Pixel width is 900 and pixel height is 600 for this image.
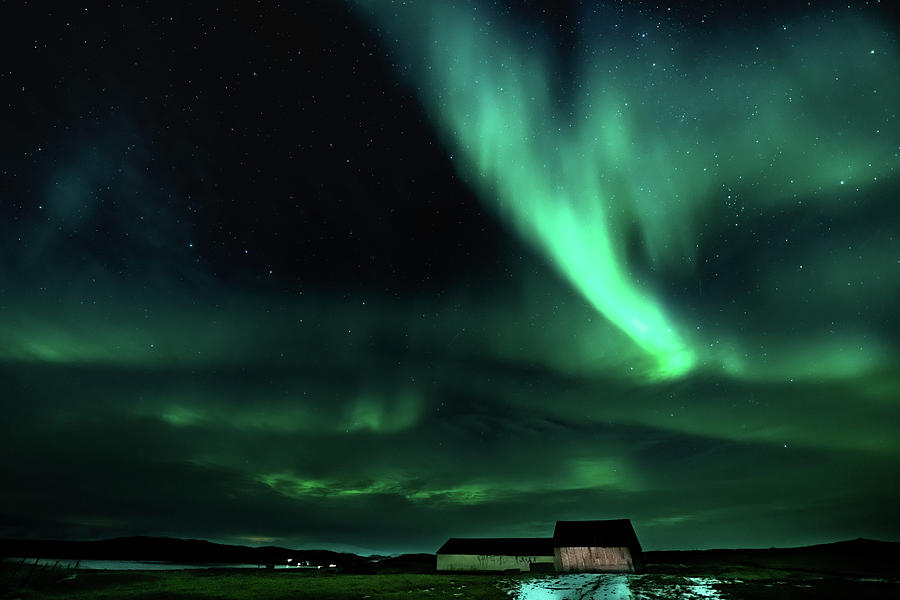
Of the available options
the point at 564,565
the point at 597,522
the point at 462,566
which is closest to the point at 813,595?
the point at 564,565

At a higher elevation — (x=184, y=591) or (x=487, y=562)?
(x=487, y=562)

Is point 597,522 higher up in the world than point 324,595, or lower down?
higher up

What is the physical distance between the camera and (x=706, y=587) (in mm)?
33281

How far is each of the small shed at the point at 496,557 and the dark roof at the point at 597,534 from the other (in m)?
3.48

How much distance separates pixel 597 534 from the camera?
5716 cm

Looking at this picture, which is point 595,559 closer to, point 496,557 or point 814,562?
point 496,557

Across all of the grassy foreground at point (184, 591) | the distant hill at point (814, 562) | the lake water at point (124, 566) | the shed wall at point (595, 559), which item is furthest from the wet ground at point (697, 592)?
→ the lake water at point (124, 566)

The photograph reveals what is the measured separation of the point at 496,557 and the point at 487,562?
1.29 meters

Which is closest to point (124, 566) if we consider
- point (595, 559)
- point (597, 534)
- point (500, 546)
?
point (500, 546)

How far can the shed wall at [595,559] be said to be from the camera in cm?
5331

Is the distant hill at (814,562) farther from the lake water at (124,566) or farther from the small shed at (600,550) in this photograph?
the lake water at (124,566)

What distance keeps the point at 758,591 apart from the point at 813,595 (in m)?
2.92

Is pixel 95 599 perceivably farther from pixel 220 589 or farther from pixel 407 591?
pixel 407 591

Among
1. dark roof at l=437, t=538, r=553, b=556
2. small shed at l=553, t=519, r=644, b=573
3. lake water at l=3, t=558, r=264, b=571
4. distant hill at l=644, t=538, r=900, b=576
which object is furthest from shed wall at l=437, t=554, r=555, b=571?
lake water at l=3, t=558, r=264, b=571
